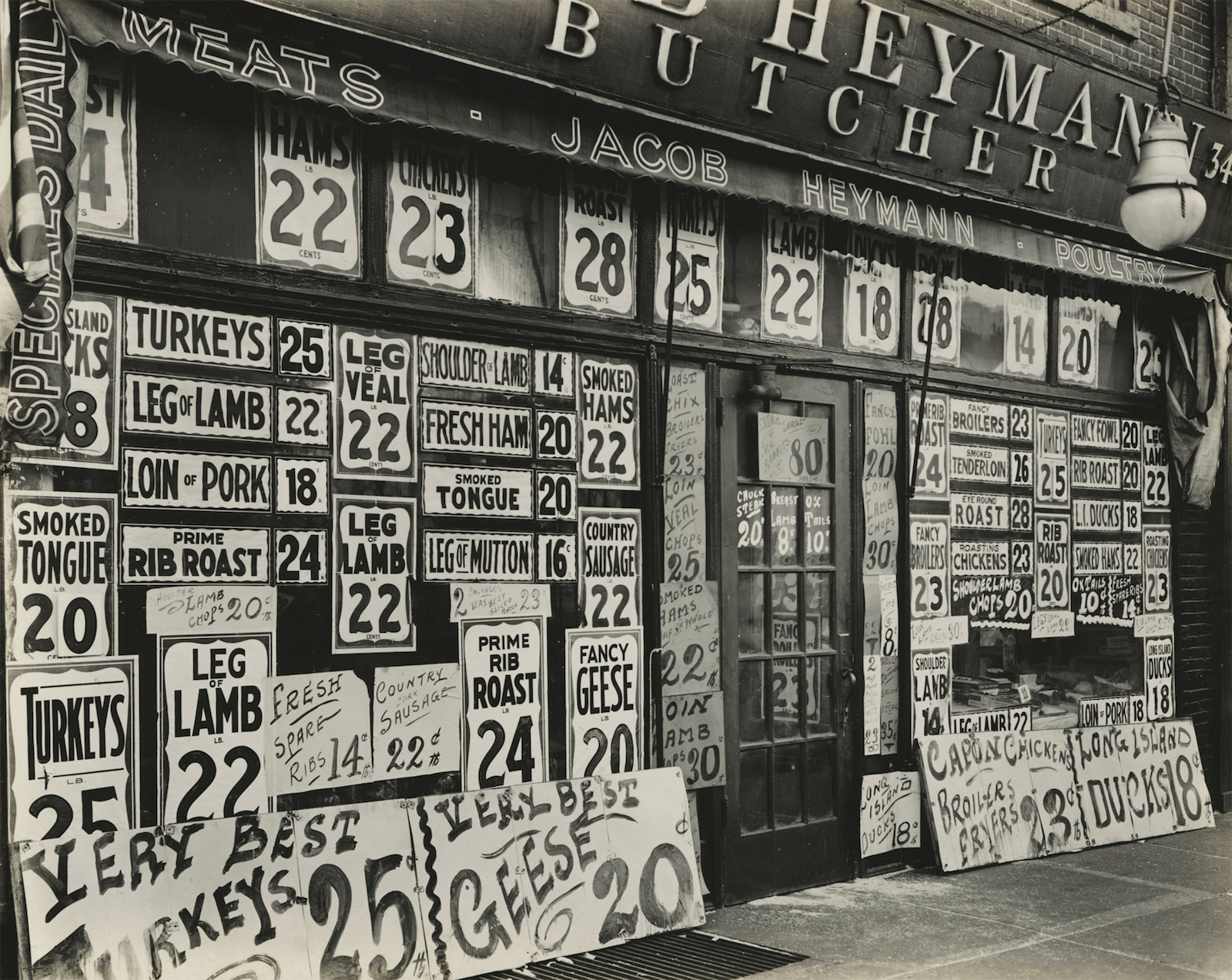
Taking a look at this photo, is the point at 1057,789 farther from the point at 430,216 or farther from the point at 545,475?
the point at 430,216

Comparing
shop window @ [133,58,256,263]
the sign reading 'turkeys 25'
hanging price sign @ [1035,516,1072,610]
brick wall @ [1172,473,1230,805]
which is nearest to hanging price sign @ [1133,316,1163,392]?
the sign reading 'turkeys 25'

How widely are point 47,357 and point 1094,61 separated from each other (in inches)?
270

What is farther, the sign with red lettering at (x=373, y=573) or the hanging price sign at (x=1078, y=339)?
the hanging price sign at (x=1078, y=339)

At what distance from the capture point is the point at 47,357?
4688 mm

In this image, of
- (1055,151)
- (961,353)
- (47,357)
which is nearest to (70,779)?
(47,357)

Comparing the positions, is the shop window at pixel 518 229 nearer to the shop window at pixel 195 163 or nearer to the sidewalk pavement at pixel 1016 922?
the shop window at pixel 195 163

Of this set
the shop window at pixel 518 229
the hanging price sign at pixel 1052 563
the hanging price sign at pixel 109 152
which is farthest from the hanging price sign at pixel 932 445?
the hanging price sign at pixel 109 152

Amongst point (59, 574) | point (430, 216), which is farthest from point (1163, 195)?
point (59, 574)

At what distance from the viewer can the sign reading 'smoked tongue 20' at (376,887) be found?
457 cm

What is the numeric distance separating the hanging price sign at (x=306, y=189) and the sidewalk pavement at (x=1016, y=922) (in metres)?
3.68

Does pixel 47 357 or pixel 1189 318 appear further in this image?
pixel 1189 318

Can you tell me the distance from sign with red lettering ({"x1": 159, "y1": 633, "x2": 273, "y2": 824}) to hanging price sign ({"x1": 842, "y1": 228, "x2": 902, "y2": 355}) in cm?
407

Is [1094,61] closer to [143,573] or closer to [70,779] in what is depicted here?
[143,573]

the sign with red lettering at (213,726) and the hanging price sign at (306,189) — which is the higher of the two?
the hanging price sign at (306,189)
